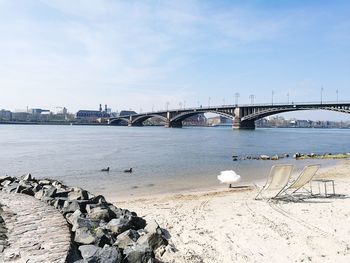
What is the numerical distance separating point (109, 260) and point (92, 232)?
118 centimetres

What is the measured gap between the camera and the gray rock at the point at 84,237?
5.60m

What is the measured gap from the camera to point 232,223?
757 cm

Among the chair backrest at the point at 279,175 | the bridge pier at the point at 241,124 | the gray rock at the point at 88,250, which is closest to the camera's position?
the gray rock at the point at 88,250

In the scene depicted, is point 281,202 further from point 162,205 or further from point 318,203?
point 162,205

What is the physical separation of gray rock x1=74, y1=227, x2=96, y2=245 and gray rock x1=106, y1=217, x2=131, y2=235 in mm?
534

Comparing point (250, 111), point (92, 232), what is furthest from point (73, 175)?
point (250, 111)

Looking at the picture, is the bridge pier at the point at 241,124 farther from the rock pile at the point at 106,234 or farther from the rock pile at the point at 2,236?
the rock pile at the point at 2,236

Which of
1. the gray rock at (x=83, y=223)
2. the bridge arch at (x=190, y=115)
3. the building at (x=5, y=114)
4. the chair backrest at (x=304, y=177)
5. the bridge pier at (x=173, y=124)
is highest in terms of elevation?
the building at (x=5, y=114)

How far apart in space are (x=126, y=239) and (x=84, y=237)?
0.63 metres

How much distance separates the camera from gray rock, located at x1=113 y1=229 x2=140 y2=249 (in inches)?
225

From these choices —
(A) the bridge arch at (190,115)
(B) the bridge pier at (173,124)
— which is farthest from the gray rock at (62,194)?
(B) the bridge pier at (173,124)

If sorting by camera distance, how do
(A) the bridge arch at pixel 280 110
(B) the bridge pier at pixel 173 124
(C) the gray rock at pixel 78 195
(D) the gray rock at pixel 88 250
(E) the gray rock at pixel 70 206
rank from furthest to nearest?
(B) the bridge pier at pixel 173 124, (A) the bridge arch at pixel 280 110, (C) the gray rock at pixel 78 195, (E) the gray rock at pixel 70 206, (D) the gray rock at pixel 88 250

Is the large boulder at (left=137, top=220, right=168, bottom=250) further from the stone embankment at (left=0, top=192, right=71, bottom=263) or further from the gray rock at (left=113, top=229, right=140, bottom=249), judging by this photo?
the stone embankment at (left=0, top=192, right=71, bottom=263)

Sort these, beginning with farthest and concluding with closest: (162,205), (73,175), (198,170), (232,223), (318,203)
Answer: (198,170) < (73,175) < (162,205) < (318,203) < (232,223)
